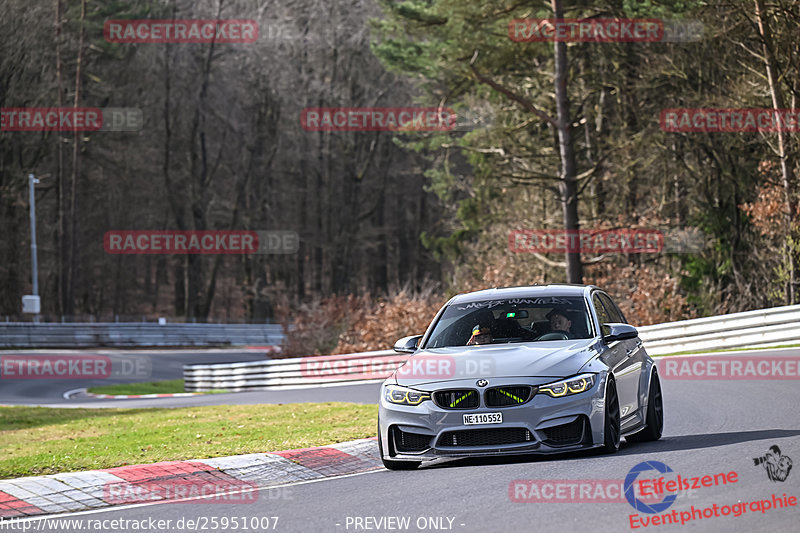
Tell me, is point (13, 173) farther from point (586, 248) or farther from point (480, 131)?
point (586, 248)

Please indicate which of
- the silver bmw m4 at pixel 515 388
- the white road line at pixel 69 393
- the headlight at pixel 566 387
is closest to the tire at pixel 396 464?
the silver bmw m4 at pixel 515 388

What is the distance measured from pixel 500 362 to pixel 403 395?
0.88 meters

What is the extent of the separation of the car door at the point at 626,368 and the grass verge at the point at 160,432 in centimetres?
310

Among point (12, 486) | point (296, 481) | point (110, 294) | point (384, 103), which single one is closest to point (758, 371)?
point (296, 481)

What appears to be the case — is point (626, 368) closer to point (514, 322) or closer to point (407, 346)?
point (514, 322)

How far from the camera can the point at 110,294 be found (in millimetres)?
80875

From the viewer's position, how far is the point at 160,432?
15703 millimetres

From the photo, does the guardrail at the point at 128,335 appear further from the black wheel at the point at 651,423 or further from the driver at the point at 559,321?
the driver at the point at 559,321

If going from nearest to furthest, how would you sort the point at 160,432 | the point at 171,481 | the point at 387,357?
1. the point at 171,481
2. the point at 160,432
3. the point at 387,357

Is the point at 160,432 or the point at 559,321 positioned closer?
the point at 559,321

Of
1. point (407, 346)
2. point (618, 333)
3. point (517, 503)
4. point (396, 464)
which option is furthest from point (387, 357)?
point (517, 503)

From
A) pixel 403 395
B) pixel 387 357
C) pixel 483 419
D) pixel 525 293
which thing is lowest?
pixel 387 357

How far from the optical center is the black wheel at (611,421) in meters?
9.69

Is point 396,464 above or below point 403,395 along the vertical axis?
below
